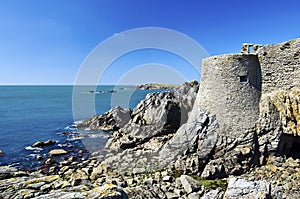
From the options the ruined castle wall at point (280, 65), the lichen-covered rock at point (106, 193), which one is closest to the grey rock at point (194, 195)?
the lichen-covered rock at point (106, 193)

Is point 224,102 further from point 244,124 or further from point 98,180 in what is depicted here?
point 98,180

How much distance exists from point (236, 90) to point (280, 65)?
12.5ft

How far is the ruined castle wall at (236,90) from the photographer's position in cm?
1684

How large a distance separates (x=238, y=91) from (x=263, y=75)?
248 centimetres

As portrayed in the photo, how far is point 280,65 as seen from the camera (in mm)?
16516

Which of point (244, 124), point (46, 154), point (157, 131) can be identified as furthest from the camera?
point (157, 131)

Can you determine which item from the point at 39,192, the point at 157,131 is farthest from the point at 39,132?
the point at 39,192

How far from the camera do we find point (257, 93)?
1709cm

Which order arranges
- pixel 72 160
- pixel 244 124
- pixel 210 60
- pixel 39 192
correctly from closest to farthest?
pixel 39 192 < pixel 244 124 < pixel 210 60 < pixel 72 160

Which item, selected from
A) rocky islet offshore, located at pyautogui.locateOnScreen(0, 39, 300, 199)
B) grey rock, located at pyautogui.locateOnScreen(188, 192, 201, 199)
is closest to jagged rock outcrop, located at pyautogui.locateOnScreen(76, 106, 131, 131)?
rocky islet offshore, located at pyautogui.locateOnScreen(0, 39, 300, 199)

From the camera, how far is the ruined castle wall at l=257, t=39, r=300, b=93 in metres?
15.9

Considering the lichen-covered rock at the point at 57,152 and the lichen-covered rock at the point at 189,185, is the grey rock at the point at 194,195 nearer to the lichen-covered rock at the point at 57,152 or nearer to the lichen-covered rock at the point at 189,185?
the lichen-covered rock at the point at 189,185

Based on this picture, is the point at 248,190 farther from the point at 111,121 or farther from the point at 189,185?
the point at 111,121

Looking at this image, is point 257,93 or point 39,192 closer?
point 39,192
